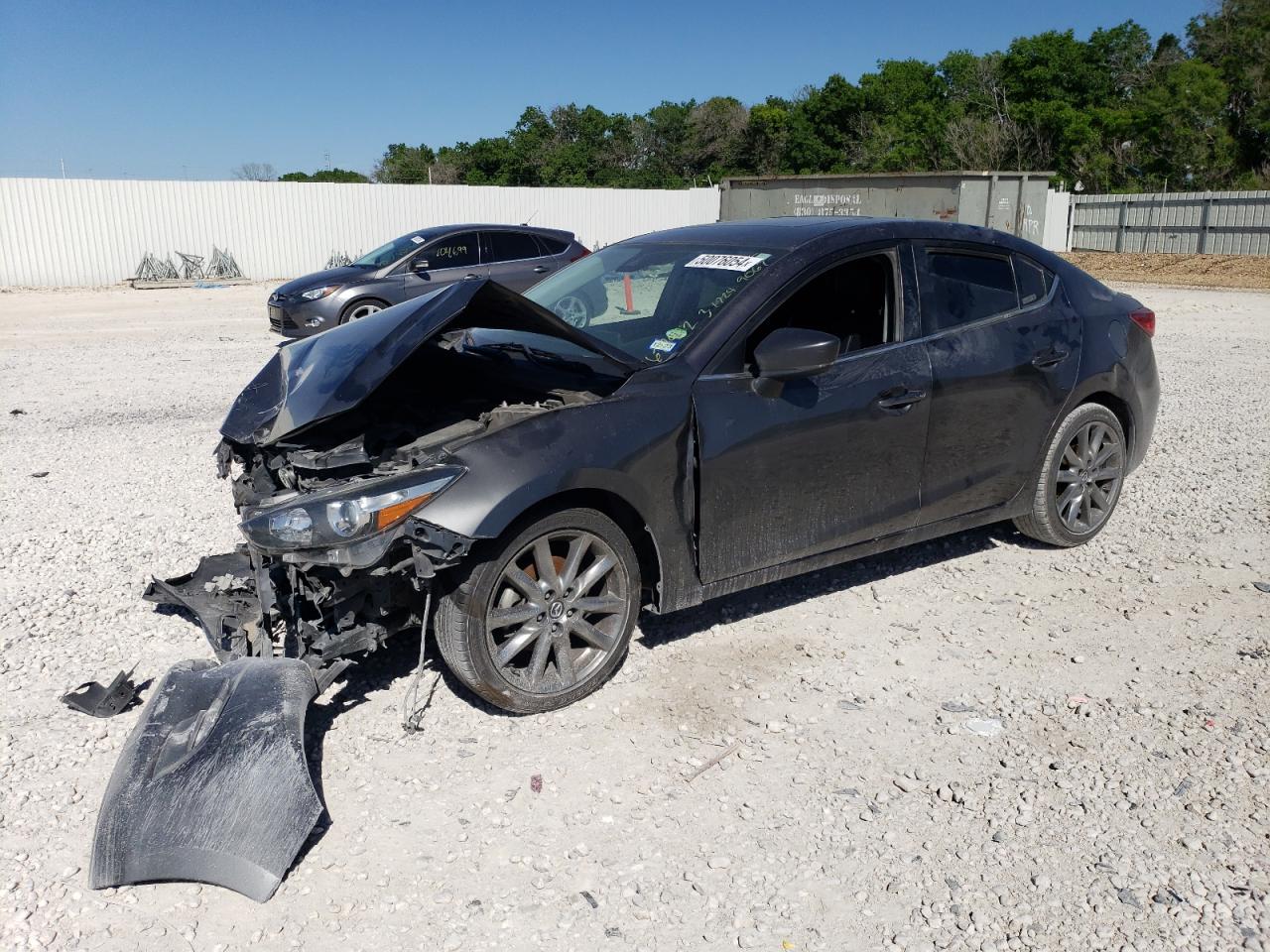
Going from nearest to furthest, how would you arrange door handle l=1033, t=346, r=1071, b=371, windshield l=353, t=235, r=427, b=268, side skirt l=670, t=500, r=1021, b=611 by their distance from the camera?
1. side skirt l=670, t=500, r=1021, b=611
2. door handle l=1033, t=346, r=1071, b=371
3. windshield l=353, t=235, r=427, b=268

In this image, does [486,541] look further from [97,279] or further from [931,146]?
[931,146]

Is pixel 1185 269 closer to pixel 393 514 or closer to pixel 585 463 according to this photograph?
pixel 585 463

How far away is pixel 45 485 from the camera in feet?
23.3

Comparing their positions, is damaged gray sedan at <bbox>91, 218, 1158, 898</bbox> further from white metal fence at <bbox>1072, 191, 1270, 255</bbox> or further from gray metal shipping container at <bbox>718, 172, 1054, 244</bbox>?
white metal fence at <bbox>1072, 191, 1270, 255</bbox>

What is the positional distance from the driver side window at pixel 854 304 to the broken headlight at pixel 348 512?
1830mm

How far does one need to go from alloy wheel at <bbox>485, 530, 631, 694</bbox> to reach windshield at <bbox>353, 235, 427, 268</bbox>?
461 inches

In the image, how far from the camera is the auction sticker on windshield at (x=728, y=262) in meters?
4.58

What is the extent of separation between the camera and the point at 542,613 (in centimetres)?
387

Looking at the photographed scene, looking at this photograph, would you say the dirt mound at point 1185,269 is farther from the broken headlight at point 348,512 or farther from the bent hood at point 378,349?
the broken headlight at point 348,512

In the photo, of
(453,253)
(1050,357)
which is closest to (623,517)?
(1050,357)

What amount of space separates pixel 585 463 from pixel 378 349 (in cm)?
91

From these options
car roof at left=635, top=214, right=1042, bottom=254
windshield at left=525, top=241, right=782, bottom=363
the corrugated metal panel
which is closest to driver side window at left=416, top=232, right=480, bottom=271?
windshield at left=525, top=241, right=782, bottom=363

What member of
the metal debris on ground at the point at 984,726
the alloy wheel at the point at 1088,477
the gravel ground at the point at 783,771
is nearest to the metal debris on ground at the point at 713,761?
the gravel ground at the point at 783,771

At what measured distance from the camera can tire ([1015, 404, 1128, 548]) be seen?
213 inches
